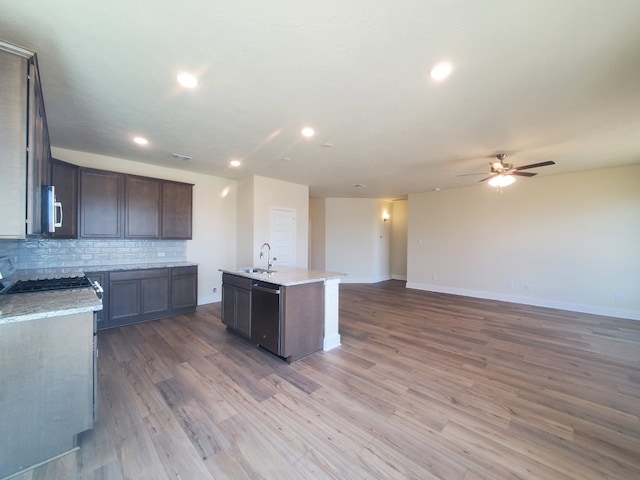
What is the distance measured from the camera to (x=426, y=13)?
1587mm

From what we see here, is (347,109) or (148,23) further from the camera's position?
(347,109)

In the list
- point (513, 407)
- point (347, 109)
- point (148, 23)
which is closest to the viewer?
point (148, 23)

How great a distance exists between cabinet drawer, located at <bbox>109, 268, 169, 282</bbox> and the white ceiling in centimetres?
195

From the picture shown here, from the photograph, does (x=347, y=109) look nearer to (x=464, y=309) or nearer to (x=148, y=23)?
(x=148, y=23)

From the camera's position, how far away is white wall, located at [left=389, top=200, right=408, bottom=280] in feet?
30.2

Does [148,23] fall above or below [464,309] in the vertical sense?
above

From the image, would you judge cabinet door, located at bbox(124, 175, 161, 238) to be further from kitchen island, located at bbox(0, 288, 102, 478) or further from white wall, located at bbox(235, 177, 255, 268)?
kitchen island, located at bbox(0, 288, 102, 478)

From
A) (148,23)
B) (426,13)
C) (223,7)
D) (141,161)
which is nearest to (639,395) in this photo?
(426,13)

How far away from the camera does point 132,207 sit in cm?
444

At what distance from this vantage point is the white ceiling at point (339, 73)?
162 cm

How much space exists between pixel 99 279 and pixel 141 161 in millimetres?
2168

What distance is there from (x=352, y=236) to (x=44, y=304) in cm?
734

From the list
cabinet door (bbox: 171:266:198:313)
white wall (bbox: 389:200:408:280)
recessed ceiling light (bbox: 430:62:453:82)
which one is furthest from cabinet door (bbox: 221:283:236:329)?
white wall (bbox: 389:200:408:280)

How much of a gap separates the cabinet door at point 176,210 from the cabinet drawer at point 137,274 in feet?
2.28
